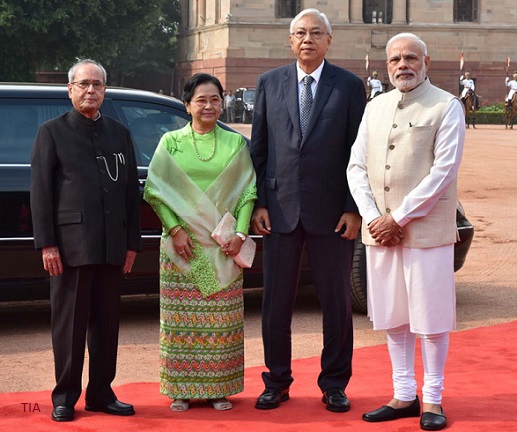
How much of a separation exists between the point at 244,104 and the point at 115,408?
41332 millimetres

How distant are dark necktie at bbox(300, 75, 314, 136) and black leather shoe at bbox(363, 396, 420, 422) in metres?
1.57

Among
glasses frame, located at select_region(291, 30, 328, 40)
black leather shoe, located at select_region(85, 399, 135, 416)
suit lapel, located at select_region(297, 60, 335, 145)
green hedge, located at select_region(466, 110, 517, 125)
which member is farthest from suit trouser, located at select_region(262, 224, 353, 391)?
green hedge, located at select_region(466, 110, 517, 125)

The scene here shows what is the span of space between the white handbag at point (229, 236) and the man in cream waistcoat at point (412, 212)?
68 cm

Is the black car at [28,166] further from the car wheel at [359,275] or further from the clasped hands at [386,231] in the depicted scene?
the clasped hands at [386,231]

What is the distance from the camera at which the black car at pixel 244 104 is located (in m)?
47.2

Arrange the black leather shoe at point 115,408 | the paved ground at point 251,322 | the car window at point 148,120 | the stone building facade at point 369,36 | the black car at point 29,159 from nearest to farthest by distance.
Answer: the black leather shoe at point 115,408 → the paved ground at point 251,322 → the black car at point 29,159 → the car window at point 148,120 → the stone building facade at point 369,36

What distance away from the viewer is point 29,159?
8508 mm

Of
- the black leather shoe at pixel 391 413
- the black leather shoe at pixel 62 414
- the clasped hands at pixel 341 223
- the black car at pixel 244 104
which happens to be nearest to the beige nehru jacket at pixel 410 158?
the clasped hands at pixel 341 223

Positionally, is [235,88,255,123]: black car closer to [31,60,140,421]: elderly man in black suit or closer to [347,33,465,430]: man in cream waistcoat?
[31,60,140,421]: elderly man in black suit

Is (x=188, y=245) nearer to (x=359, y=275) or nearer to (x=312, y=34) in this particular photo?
(x=312, y=34)

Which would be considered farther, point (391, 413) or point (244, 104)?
point (244, 104)

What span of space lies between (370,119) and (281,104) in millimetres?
536

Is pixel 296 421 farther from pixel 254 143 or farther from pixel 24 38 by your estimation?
pixel 24 38

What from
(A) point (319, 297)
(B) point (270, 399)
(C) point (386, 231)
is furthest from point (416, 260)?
(B) point (270, 399)
